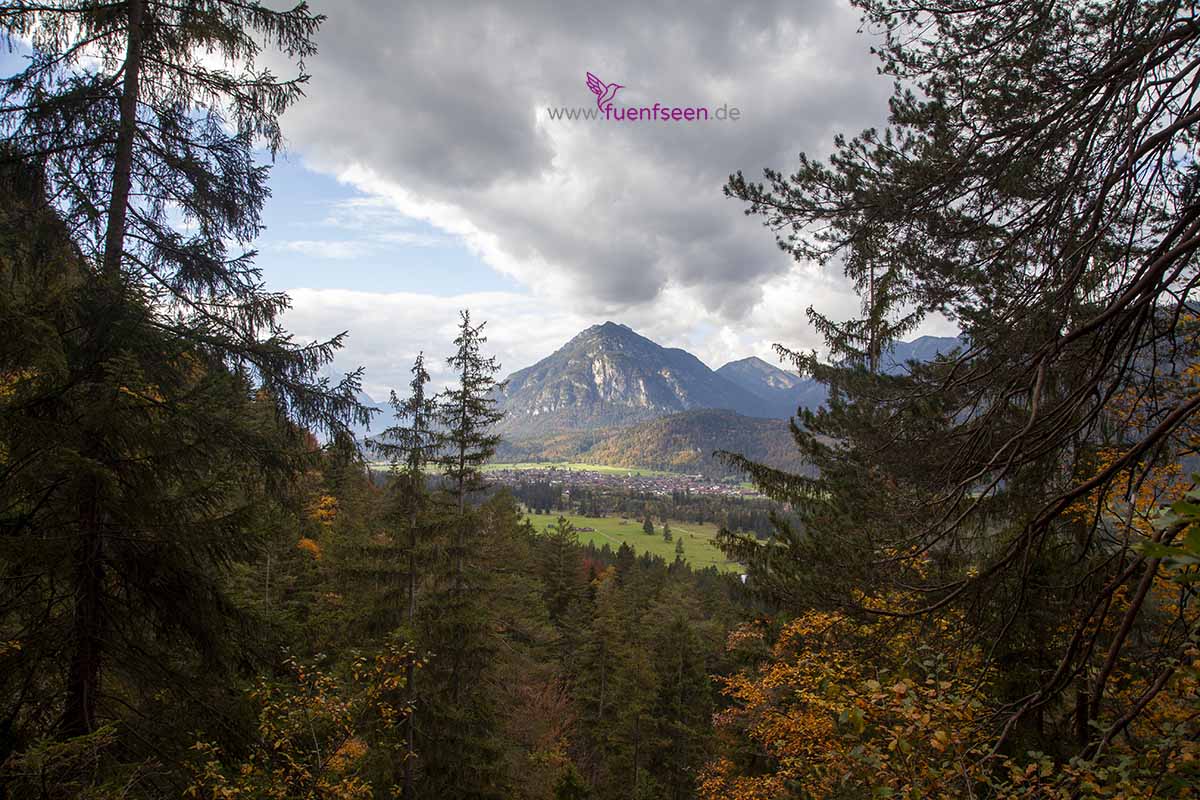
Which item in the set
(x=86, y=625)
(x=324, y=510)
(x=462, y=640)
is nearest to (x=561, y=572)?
(x=324, y=510)

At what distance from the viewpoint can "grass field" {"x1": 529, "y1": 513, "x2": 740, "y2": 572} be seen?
71169mm

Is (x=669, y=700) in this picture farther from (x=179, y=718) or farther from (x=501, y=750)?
(x=179, y=718)

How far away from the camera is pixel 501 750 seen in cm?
1190

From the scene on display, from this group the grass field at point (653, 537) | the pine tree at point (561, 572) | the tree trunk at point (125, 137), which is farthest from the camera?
the grass field at point (653, 537)

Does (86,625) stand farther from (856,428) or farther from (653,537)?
(653,537)

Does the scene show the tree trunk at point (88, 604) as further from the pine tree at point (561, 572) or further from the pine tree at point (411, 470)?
the pine tree at point (561, 572)

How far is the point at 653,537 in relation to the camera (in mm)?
88250

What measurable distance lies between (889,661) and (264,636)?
7.44 metres

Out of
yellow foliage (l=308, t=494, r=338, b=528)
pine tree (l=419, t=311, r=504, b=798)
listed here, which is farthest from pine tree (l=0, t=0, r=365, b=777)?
A: yellow foliage (l=308, t=494, r=338, b=528)

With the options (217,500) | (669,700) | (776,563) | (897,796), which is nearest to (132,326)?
(217,500)

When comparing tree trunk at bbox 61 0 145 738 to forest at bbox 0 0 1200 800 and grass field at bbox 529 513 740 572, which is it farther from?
grass field at bbox 529 513 740 572

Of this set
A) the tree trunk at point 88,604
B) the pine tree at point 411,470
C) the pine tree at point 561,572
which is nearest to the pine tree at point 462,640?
the pine tree at point 411,470

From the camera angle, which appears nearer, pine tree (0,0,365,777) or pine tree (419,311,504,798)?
pine tree (0,0,365,777)

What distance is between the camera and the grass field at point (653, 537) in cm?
7117
